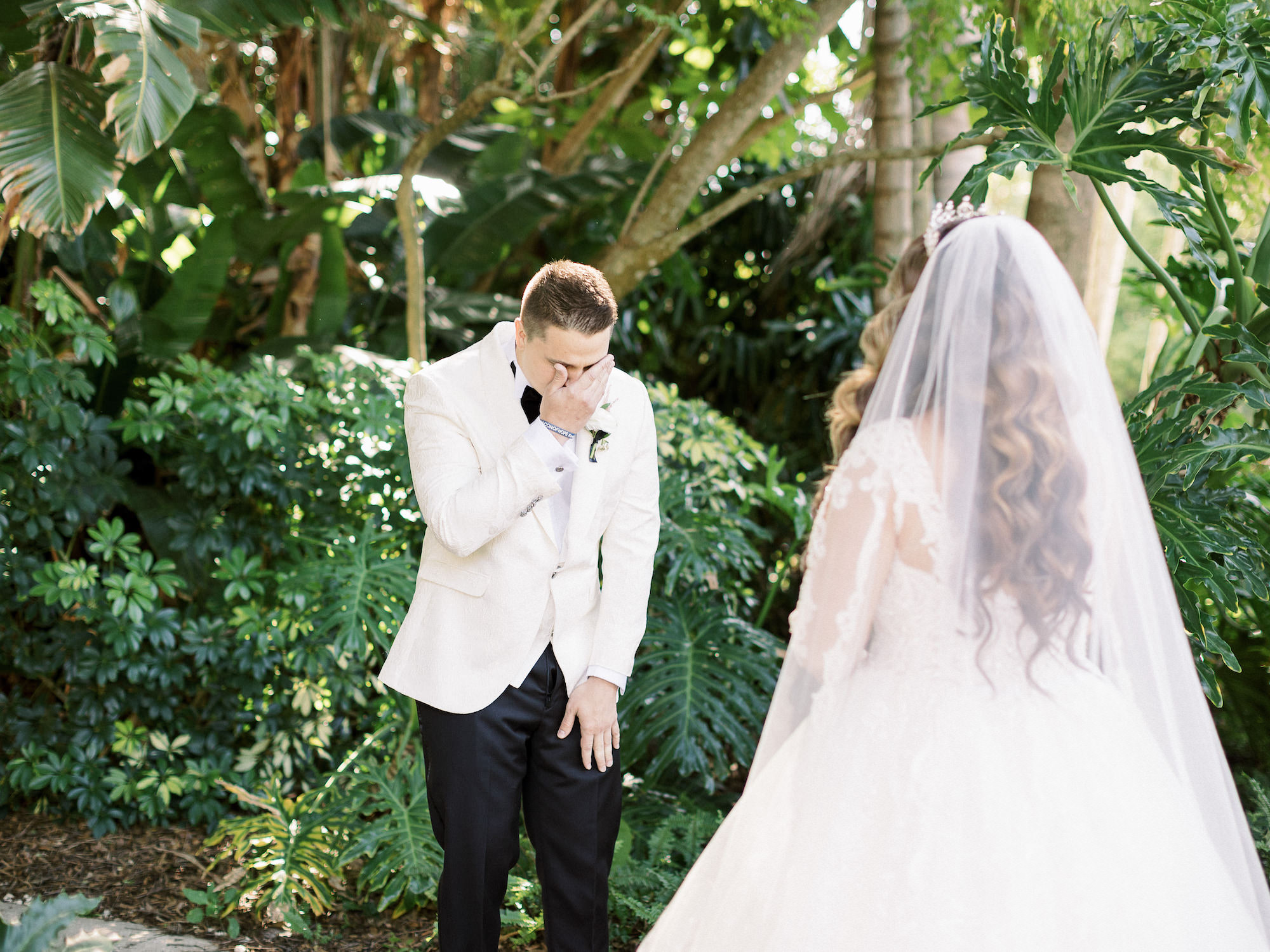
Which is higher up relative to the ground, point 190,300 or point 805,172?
point 805,172

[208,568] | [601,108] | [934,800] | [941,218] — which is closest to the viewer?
[934,800]

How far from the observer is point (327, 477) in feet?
12.8

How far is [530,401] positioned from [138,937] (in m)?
2.08

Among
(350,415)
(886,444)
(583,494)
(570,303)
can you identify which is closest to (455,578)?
(583,494)

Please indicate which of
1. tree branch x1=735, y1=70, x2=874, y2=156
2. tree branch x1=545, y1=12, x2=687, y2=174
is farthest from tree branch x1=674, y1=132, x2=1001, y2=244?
tree branch x1=545, y1=12, x2=687, y2=174

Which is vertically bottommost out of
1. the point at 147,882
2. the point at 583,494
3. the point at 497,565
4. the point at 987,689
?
the point at 147,882

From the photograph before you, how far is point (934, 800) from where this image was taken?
1710mm

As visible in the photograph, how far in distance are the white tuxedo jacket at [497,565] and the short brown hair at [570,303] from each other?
188 millimetres

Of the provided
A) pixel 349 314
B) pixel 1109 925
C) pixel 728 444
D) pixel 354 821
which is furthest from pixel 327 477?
pixel 1109 925

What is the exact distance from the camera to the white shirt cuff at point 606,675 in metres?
2.22

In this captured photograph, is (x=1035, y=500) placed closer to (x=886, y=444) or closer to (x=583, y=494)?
(x=886, y=444)

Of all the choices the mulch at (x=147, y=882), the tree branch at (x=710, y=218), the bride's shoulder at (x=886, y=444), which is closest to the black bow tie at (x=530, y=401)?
the bride's shoulder at (x=886, y=444)

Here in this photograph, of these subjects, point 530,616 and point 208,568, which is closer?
point 530,616

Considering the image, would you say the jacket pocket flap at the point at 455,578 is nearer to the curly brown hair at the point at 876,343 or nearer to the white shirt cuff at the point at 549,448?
the white shirt cuff at the point at 549,448
